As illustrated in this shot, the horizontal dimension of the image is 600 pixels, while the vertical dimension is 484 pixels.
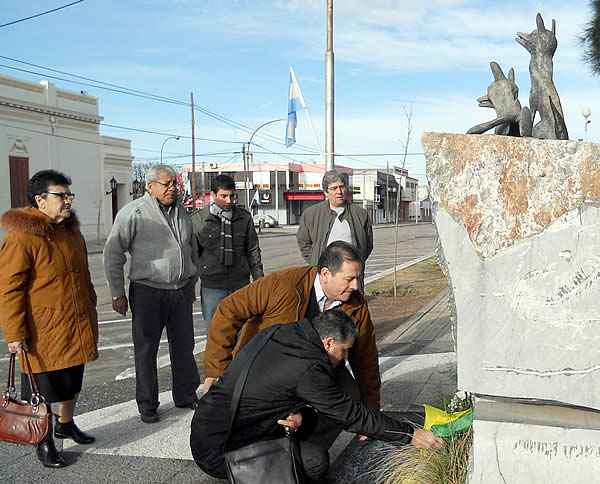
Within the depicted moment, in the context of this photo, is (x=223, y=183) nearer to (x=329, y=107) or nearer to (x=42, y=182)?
(x=42, y=182)

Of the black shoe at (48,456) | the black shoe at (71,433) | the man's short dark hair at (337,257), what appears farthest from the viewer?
the black shoe at (71,433)

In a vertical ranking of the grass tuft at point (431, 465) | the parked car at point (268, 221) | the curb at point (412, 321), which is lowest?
the parked car at point (268, 221)

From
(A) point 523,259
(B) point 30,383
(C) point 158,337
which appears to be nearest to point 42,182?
(B) point 30,383

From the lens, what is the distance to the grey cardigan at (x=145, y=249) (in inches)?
170

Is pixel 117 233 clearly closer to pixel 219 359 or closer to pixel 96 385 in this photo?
pixel 219 359

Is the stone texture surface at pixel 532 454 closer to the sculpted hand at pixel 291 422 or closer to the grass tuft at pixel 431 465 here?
the grass tuft at pixel 431 465

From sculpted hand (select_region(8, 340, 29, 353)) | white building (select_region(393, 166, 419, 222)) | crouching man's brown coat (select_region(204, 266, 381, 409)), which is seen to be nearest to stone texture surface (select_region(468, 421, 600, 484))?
crouching man's brown coat (select_region(204, 266, 381, 409))

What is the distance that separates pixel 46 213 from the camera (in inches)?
148

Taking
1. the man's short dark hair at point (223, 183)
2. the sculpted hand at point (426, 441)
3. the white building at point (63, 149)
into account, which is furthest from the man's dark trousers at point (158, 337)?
the white building at point (63, 149)

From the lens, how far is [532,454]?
107 inches

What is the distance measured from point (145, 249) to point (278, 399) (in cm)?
190

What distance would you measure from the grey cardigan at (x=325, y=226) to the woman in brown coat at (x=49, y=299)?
2.04 m

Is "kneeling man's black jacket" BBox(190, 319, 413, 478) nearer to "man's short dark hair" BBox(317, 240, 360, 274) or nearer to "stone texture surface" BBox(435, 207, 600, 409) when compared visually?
"man's short dark hair" BBox(317, 240, 360, 274)

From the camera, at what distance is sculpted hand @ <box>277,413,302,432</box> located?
3.03 meters
